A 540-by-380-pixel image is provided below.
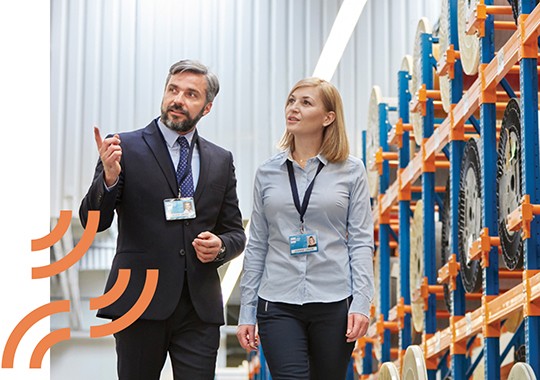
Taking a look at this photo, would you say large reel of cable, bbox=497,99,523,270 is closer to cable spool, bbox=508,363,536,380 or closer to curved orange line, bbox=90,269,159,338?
cable spool, bbox=508,363,536,380

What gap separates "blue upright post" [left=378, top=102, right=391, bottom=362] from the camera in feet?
30.6

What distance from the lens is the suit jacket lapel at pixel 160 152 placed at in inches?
153

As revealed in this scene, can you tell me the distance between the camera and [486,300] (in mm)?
5805

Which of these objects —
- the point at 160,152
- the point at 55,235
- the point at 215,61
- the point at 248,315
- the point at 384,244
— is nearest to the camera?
the point at 55,235

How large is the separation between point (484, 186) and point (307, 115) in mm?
2031

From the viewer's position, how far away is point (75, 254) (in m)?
3.39

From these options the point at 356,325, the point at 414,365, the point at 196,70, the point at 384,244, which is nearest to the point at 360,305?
the point at 356,325

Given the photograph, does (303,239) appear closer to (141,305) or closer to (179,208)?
(179,208)

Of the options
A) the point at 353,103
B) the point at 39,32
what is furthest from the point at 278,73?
the point at 39,32

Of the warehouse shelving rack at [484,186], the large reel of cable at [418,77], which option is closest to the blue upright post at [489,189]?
the warehouse shelving rack at [484,186]

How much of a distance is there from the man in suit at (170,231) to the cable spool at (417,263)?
407 centimetres

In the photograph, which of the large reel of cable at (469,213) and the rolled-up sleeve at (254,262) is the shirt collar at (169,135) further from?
the large reel of cable at (469,213)

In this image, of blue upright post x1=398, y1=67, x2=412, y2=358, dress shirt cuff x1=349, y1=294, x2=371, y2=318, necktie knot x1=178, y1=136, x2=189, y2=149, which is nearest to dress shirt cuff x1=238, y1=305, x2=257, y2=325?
dress shirt cuff x1=349, y1=294, x2=371, y2=318

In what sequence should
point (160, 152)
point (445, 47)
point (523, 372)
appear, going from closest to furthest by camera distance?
point (160, 152) < point (523, 372) < point (445, 47)
